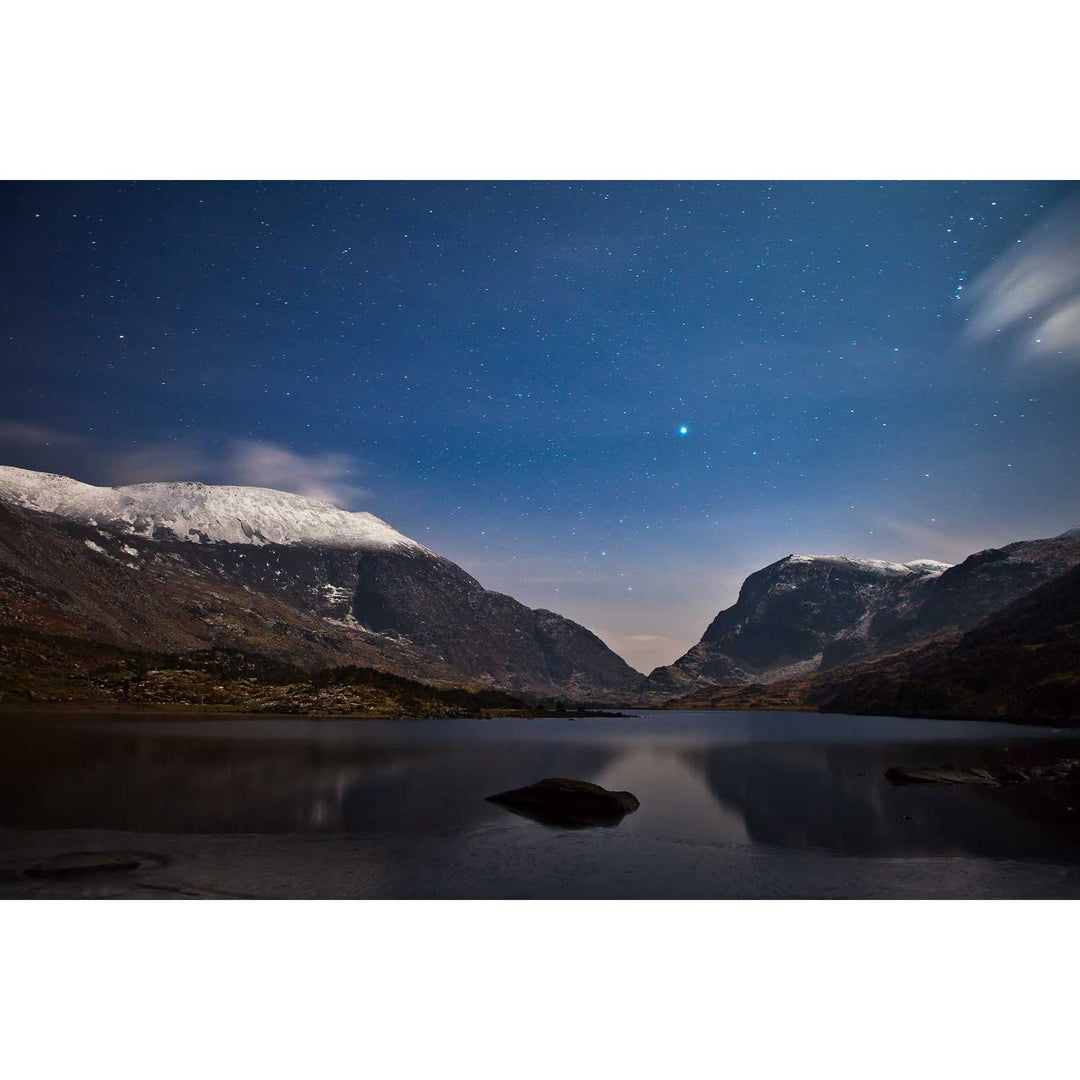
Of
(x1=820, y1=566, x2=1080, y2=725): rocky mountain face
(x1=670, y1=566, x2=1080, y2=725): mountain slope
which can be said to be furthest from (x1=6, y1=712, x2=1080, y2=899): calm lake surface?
(x1=820, y1=566, x2=1080, y2=725): rocky mountain face

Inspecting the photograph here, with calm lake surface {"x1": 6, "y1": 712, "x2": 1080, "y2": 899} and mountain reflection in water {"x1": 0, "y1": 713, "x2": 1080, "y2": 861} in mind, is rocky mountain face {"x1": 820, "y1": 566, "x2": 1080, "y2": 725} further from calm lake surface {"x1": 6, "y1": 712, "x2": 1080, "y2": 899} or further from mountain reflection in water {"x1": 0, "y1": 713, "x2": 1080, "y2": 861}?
calm lake surface {"x1": 6, "y1": 712, "x2": 1080, "y2": 899}

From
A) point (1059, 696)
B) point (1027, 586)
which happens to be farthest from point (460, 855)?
point (1027, 586)

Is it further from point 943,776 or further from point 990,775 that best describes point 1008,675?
point 943,776

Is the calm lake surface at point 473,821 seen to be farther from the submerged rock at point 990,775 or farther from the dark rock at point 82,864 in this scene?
the submerged rock at point 990,775

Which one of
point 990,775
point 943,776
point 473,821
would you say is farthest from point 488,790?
point 990,775

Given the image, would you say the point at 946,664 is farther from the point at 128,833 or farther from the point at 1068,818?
the point at 128,833
